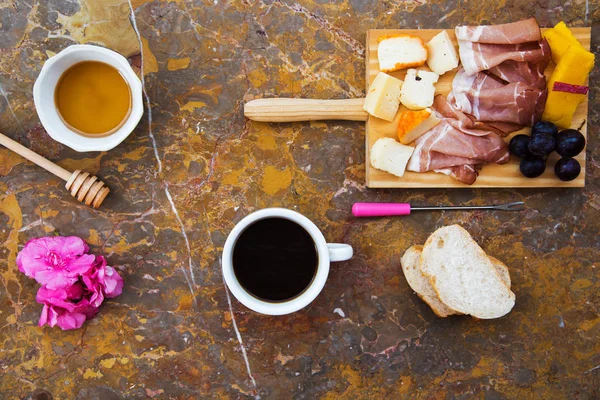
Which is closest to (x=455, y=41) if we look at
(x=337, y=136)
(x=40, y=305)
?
(x=337, y=136)

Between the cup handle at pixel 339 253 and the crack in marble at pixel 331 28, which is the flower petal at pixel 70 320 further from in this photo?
the crack in marble at pixel 331 28

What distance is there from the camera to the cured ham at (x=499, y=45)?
116 cm

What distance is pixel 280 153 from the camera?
1.26 meters

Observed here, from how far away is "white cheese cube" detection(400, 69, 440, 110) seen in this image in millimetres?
1188

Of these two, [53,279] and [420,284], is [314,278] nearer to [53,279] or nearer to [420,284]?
[420,284]

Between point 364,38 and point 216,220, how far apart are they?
0.62 meters

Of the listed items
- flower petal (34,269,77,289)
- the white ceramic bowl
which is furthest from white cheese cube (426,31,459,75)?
flower petal (34,269,77,289)

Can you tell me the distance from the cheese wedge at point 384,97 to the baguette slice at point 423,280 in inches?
13.9

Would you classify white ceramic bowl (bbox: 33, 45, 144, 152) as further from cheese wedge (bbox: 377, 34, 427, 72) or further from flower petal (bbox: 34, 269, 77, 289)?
cheese wedge (bbox: 377, 34, 427, 72)

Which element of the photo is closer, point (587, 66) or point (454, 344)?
point (587, 66)

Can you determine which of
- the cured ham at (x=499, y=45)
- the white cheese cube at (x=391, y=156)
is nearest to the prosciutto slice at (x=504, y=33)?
the cured ham at (x=499, y=45)

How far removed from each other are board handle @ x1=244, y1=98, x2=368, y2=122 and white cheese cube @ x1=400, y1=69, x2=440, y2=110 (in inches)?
4.3

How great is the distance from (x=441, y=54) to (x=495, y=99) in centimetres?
17

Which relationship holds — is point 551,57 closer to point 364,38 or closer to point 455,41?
point 455,41
